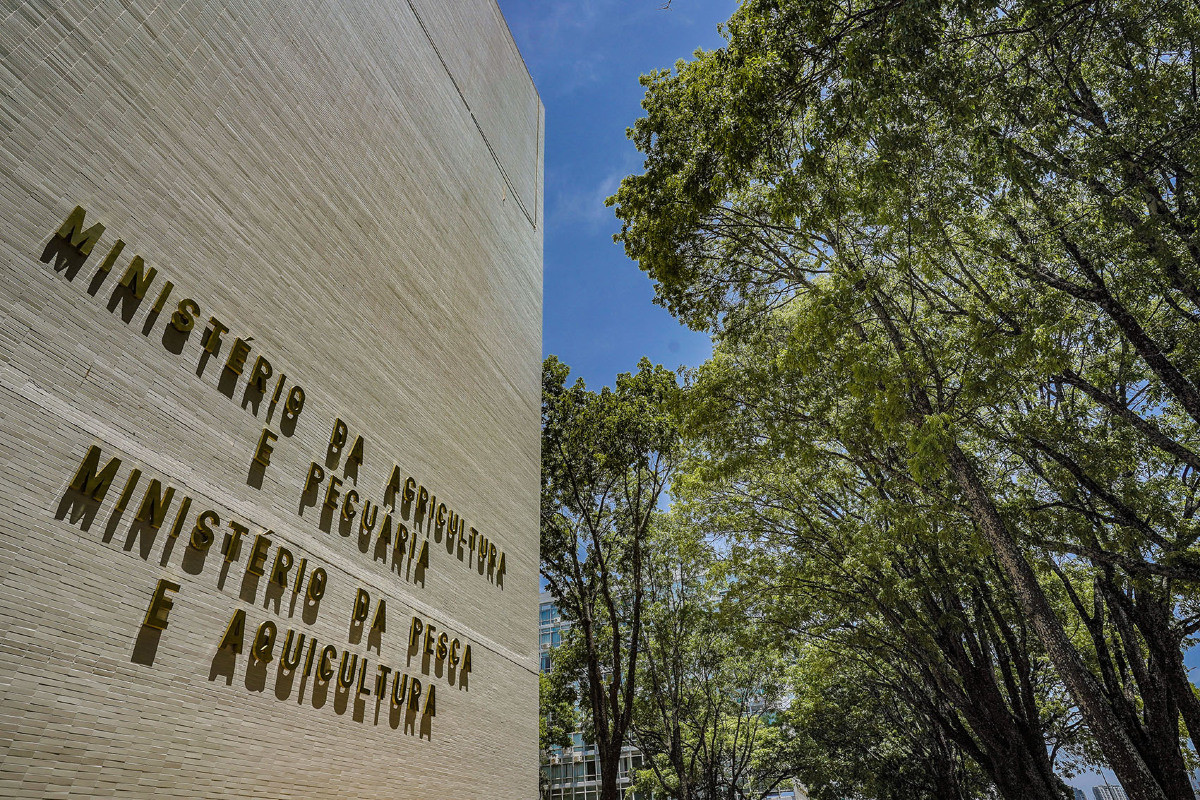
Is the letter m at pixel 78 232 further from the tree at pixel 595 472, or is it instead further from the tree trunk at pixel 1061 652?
the tree at pixel 595 472

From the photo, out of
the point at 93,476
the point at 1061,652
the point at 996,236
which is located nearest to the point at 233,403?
the point at 93,476

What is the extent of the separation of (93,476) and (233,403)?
1.26 metres

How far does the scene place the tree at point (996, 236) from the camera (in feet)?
22.8

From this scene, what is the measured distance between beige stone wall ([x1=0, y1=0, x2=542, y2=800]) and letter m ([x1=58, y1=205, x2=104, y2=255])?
0.07 m

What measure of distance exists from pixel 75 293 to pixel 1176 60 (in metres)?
13.0

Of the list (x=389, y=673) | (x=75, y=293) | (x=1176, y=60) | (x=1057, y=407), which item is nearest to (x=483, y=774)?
(x=389, y=673)

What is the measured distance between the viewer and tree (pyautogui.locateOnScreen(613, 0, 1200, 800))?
695 centimetres

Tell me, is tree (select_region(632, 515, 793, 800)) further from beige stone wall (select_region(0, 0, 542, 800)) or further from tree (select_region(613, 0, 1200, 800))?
beige stone wall (select_region(0, 0, 542, 800))

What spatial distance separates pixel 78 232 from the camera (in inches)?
164

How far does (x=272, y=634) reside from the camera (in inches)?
197

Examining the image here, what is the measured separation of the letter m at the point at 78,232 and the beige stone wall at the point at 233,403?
74 millimetres

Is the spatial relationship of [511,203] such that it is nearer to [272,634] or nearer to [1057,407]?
[272,634]

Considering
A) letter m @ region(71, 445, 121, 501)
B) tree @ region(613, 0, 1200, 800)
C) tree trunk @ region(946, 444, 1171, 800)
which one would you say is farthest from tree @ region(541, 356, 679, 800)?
letter m @ region(71, 445, 121, 501)

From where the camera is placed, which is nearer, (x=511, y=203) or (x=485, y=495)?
(x=485, y=495)
